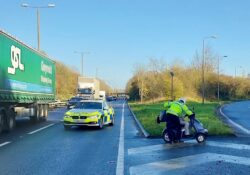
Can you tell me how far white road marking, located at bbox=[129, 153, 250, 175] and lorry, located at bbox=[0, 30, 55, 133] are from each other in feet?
28.4

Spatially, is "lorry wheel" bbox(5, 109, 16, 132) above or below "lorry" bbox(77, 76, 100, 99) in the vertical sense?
below

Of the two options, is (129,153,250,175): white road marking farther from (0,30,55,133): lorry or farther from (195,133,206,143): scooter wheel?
(0,30,55,133): lorry

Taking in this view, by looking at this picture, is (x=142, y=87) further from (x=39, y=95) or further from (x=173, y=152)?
(x=173, y=152)

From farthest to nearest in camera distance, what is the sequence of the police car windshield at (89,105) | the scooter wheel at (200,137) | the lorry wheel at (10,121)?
the police car windshield at (89,105), the lorry wheel at (10,121), the scooter wheel at (200,137)

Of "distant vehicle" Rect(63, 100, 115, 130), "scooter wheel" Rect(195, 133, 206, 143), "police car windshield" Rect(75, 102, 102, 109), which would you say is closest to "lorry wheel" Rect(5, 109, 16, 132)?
"distant vehicle" Rect(63, 100, 115, 130)

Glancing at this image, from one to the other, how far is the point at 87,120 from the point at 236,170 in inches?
439

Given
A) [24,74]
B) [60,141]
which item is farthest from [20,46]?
[60,141]

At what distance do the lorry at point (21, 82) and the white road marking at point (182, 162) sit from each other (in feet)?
28.4

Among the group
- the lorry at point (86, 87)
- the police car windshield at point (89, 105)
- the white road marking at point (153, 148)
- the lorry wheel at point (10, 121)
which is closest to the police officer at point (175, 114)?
the white road marking at point (153, 148)

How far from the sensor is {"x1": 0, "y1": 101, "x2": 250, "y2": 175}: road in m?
9.52

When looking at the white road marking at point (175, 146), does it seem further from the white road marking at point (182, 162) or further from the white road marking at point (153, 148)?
the white road marking at point (182, 162)

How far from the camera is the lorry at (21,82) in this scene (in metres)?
17.7

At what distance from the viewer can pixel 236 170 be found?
9422 millimetres

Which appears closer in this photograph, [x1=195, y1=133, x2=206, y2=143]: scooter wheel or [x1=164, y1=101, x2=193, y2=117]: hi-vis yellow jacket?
[x1=164, y1=101, x2=193, y2=117]: hi-vis yellow jacket
